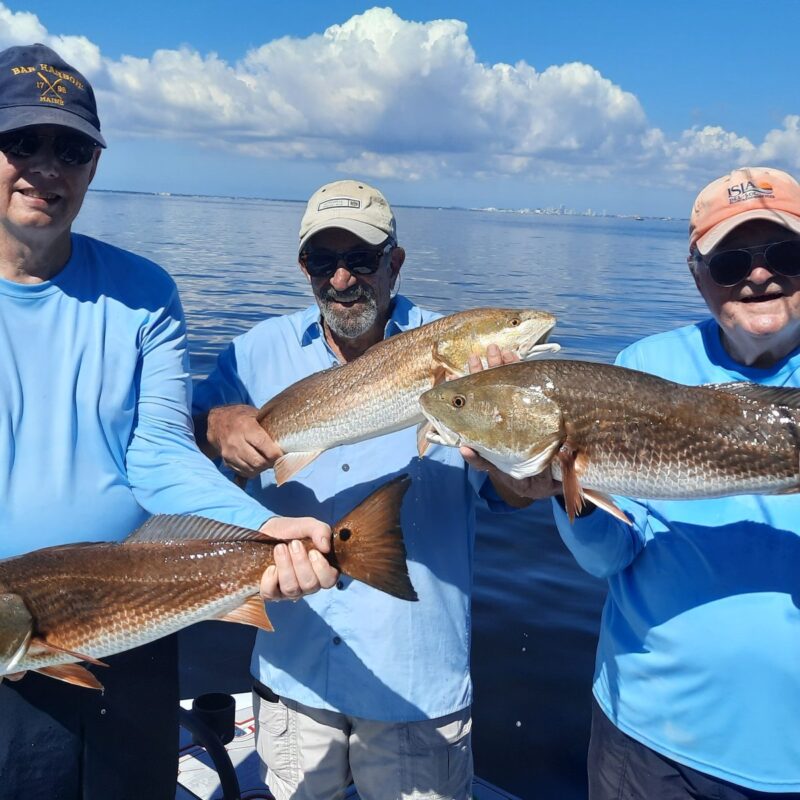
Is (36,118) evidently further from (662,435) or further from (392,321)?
(662,435)

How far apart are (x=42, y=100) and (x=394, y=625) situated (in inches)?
110

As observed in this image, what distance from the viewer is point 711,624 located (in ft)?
9.66

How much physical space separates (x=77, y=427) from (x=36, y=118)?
1.26 metres

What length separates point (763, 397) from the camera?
291 centimetres

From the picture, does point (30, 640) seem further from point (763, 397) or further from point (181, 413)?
point (763, 397)

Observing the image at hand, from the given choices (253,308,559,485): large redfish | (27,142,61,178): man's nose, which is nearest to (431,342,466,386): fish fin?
(253,308,559,485): large redfish

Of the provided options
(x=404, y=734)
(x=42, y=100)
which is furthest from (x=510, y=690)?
(x=42, y=100)

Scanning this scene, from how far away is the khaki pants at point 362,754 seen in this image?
12.2ft

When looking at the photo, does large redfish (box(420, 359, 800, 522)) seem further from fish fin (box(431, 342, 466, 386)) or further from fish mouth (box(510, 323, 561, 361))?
fish mouth (box(510, 323, 561, 361))

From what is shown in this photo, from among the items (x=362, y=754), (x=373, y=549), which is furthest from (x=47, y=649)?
(x=362, y=754)

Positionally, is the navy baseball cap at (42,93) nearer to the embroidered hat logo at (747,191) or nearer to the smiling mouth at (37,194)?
the smiling mouth at (37,194)

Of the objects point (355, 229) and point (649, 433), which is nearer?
point (649, 433)

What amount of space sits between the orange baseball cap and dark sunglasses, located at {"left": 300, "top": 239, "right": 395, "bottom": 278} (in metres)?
1.60

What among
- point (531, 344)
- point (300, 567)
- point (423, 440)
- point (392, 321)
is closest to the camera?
point (300, 567)
